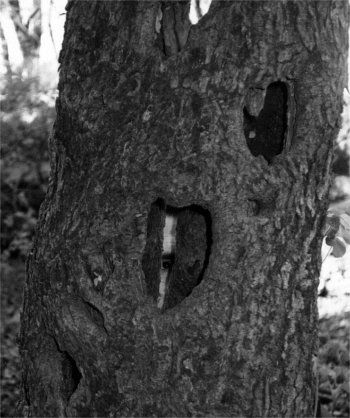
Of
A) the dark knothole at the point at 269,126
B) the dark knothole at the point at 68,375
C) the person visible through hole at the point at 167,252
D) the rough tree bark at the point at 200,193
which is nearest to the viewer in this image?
the rough tree bark at the point at 200,193

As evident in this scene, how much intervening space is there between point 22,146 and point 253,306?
5.82m

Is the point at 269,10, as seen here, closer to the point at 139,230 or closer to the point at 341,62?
the point at 341,62

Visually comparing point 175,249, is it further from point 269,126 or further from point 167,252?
point 269,126

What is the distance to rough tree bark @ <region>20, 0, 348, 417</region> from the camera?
2070 millimetres

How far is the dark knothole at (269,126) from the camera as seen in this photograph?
2.21 meters

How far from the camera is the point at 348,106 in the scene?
633 centimetres

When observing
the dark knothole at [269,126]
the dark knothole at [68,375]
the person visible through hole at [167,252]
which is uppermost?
the dark knothole at [269,126]

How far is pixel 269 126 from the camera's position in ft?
7.32

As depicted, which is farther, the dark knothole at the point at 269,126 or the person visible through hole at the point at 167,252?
the person visible through hole at the point at 167,252

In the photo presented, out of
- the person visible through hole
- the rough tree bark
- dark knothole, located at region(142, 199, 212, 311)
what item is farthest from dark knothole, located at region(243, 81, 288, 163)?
the person visible through hole

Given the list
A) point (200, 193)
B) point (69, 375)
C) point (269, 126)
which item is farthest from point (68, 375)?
point (269, 126)

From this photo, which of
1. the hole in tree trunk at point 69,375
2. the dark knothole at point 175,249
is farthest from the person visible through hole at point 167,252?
the hole in tree trunk at point 69,375

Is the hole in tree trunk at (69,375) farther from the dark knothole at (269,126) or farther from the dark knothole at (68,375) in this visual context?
the dark knothole at (269,126)

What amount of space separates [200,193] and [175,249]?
18.4 inches
